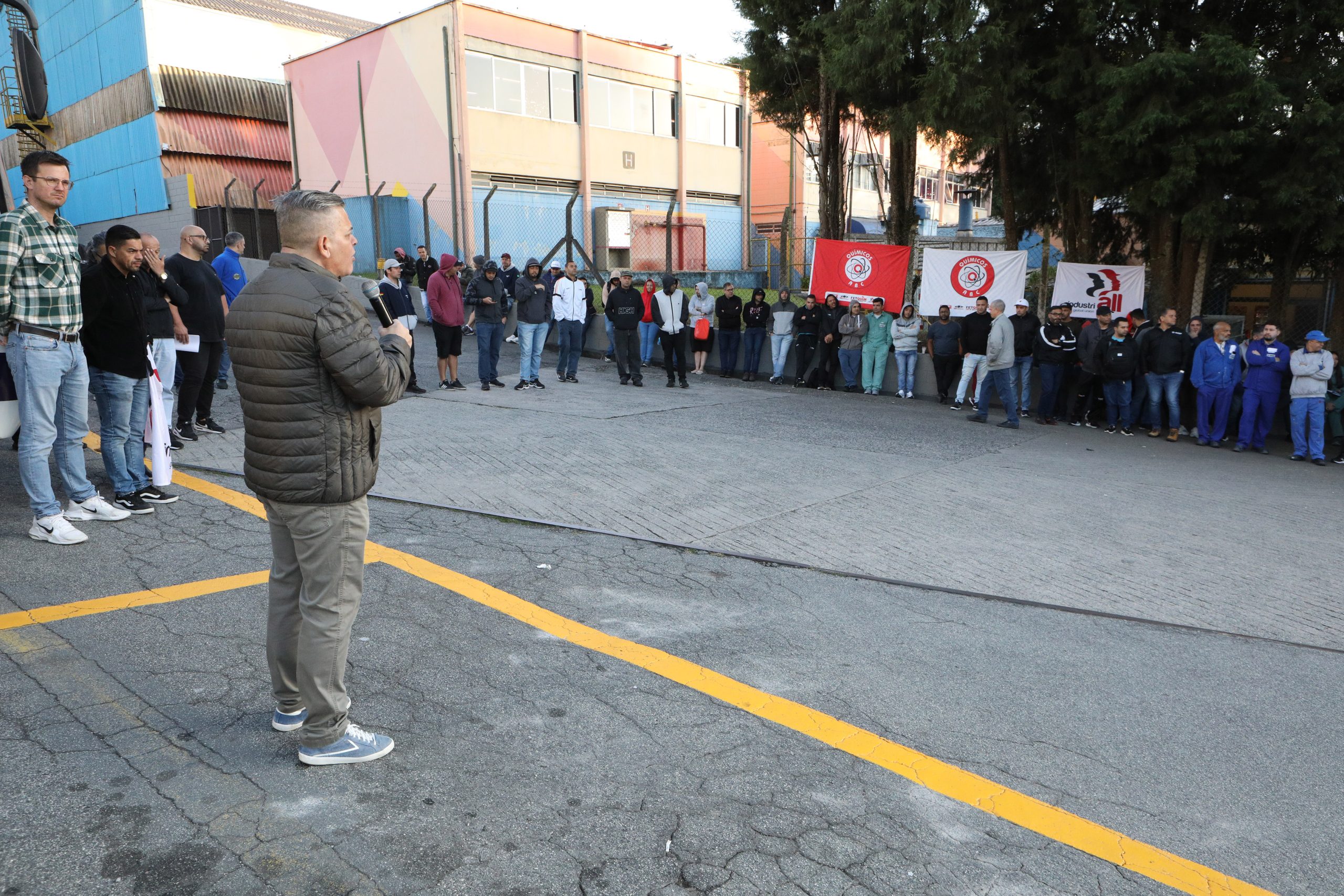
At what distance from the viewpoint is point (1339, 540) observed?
291 inches

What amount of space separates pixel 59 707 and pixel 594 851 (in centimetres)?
228

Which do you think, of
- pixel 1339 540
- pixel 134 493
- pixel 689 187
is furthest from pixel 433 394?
pixel 689 187

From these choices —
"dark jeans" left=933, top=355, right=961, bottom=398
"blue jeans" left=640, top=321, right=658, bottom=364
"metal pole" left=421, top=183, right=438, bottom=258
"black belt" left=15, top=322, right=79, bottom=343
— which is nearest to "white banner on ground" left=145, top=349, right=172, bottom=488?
"black belt" left=15, top=322, right=79, bottom=343

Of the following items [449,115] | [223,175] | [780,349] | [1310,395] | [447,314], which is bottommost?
[1310,395]

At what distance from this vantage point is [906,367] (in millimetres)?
14875

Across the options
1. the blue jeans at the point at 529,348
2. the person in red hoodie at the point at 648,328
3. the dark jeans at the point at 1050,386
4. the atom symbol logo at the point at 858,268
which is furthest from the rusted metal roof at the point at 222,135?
the dark jeans at the point at 1050,386

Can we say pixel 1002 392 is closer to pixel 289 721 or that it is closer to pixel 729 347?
pixel 729 347

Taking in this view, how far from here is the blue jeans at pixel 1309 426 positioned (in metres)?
11.2

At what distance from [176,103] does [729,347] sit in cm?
2867

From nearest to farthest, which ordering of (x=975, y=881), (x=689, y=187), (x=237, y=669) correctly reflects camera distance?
(x=975, y=881)
(x=237, y=669)
(x=689, y=187)

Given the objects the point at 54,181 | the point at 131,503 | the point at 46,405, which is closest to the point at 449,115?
the point at 131,503

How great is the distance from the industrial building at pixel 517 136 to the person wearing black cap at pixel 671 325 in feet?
37.9

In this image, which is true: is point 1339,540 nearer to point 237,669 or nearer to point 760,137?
point 237,669

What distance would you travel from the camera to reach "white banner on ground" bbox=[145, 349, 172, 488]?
20.7ft
